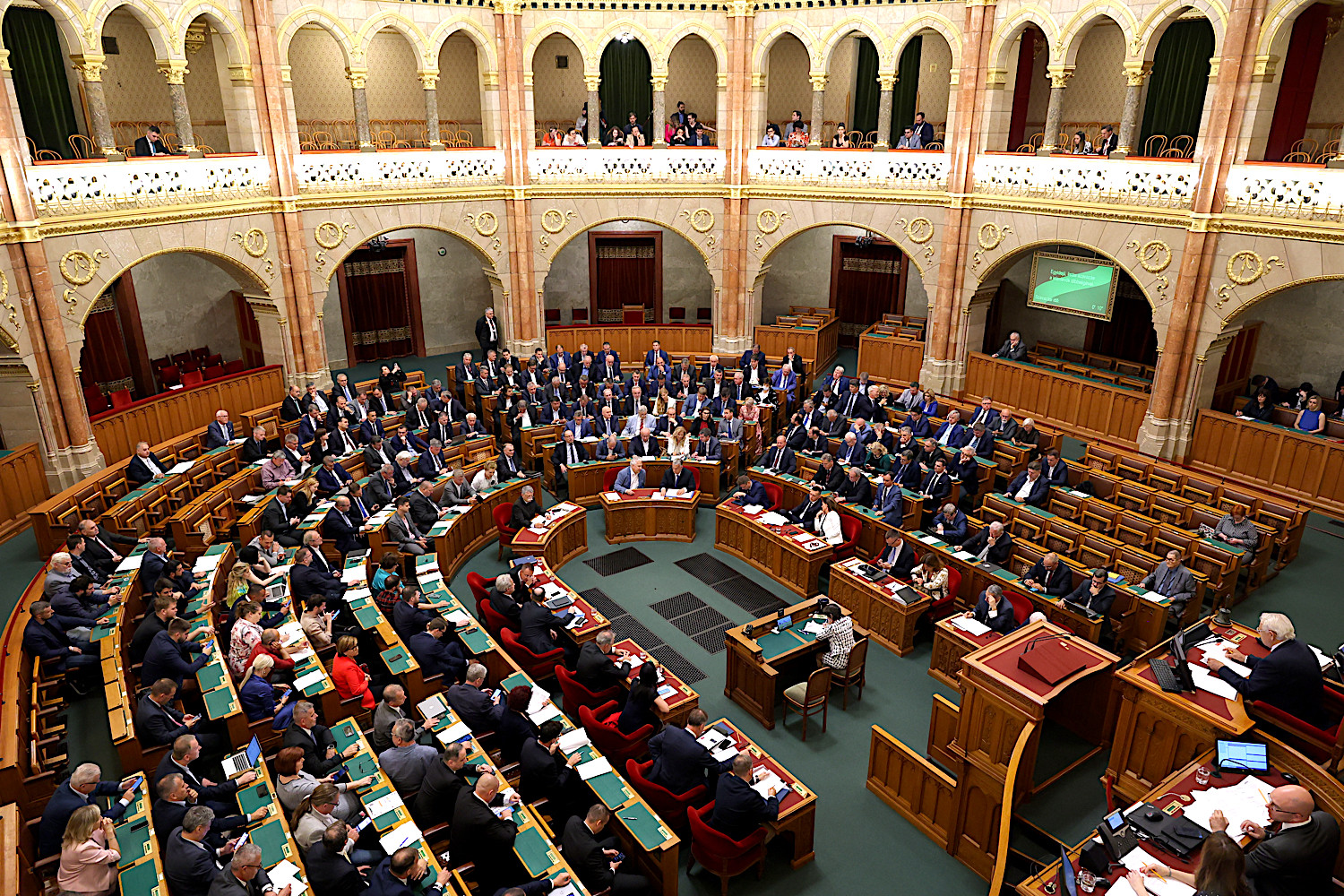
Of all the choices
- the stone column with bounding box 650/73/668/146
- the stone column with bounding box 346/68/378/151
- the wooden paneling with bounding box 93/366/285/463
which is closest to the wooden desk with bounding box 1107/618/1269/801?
the wooden paneling with bounding box 93/366/285/463

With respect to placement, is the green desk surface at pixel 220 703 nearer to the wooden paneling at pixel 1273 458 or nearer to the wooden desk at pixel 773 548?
the wooden desk at pixel 773 548

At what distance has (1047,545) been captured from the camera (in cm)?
1282

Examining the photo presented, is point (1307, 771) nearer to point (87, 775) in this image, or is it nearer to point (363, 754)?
point (363, 754)

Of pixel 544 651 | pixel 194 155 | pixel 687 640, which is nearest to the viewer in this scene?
pixel 544 651


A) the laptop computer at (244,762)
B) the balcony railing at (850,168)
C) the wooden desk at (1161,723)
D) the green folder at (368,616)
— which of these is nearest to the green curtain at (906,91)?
the balcony railing at (850,168)

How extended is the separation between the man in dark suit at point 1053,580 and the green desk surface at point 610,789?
6.37 meters

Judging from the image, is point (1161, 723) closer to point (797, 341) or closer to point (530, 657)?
point (530, 657)

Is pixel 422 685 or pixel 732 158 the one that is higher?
pixel 732 158

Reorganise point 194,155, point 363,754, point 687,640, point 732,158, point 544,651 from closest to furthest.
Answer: point 363,754, point 544,651, point 687,640, point 194,155, point 732,158

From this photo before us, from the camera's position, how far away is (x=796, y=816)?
26.2 ft

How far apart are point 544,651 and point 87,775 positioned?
4.59 m

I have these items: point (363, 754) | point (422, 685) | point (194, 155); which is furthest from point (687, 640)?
point (194, 155)

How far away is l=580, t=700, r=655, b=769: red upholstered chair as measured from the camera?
878 cm

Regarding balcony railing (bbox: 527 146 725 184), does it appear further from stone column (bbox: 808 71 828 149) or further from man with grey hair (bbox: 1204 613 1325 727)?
man with grey hair (bbox: 1204 613 1325 727)
